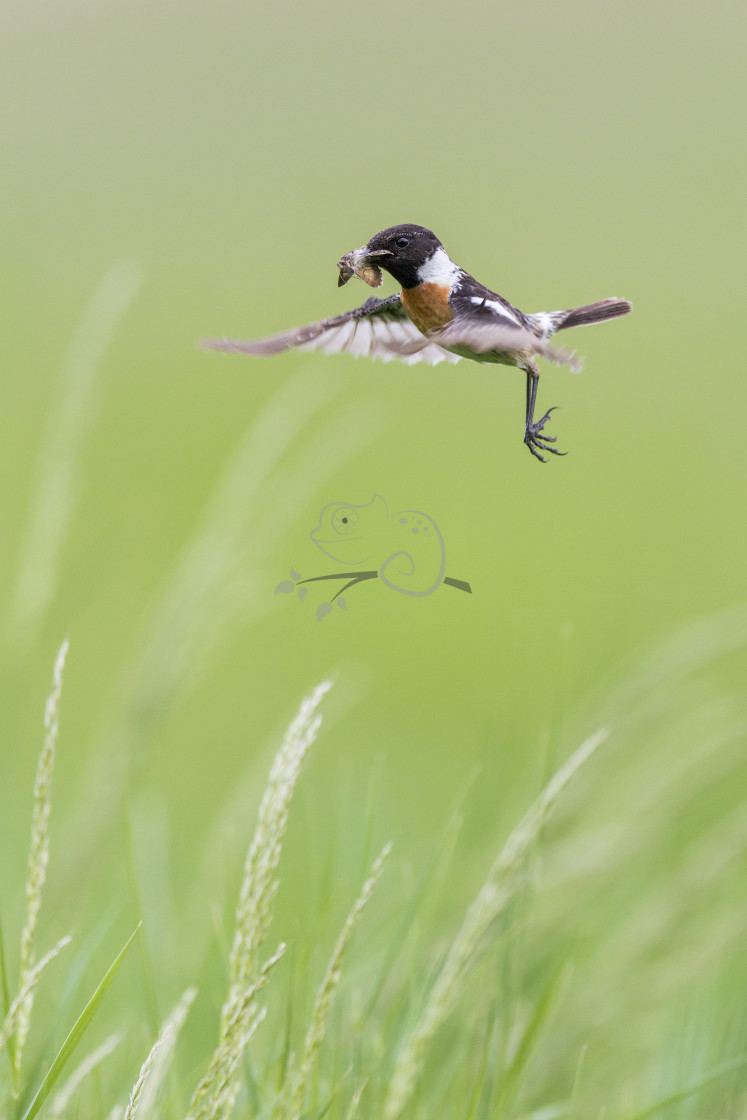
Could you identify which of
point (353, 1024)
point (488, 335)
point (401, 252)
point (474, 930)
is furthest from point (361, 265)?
point (353, 1024)

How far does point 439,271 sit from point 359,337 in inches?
4.0

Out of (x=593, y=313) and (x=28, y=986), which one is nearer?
(x=28, y=986)

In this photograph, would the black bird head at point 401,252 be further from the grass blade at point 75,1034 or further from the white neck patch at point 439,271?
the grass blade at point 75,1034

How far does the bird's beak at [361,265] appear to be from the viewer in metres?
0.67

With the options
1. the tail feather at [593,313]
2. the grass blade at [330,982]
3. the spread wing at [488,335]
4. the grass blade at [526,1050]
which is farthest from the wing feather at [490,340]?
the grass blade at [526,1050]

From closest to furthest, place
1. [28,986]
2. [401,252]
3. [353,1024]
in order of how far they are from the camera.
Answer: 1. [28,986]
2. [401,252]
3. [353,1024]

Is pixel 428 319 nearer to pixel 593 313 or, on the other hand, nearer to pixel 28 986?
pixel 593 313

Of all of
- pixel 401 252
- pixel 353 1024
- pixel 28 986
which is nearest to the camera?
pixel 28 986

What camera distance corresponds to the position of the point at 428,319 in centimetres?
68

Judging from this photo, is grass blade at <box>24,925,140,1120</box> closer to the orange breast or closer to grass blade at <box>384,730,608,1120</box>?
grass blade at <box>384,730,608,1120</box>

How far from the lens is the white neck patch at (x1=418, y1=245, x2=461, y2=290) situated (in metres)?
0.67

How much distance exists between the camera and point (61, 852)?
1021 mm

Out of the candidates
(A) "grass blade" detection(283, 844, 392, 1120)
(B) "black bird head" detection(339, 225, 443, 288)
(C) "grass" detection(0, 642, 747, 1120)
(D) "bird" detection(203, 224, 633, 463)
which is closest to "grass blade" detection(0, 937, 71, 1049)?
(C) "grass" detection(0, 642, 747, 1120)

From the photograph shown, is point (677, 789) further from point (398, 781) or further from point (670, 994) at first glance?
point (398, 781)
